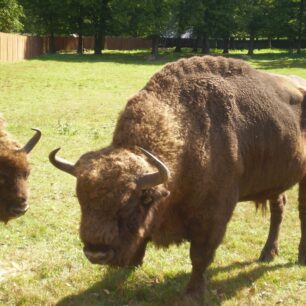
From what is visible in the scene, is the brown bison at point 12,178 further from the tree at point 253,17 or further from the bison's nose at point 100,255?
the tree at point 253,17

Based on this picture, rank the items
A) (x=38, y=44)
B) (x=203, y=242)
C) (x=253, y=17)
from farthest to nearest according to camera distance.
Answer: (x=253, y=17) < (x=38, y=44) < (x=203, y=242)

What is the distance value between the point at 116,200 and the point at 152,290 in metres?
1.95

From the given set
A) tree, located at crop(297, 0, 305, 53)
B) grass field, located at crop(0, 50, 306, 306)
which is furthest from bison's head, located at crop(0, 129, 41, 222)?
tree, located at crop(297, 0, 305, 53)

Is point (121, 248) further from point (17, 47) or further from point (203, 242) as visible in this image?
point (17, 47)

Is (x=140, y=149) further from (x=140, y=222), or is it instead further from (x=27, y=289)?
(x=27, y=289)

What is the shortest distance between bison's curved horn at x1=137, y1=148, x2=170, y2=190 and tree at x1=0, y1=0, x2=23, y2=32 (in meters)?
46.6

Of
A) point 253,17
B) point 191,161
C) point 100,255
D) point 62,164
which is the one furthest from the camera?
point 253,17

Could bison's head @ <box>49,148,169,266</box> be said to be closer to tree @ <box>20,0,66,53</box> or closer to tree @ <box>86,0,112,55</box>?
tree @ <box>86,0,112,55</box>

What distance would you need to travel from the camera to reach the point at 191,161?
4.96 metres

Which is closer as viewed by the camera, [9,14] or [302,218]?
[302,218]

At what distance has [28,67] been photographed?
35.4 meters

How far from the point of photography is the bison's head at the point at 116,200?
4.20 m

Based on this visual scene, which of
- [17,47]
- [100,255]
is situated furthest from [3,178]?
[17,47]

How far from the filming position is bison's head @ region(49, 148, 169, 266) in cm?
420
